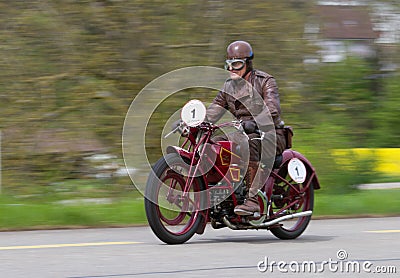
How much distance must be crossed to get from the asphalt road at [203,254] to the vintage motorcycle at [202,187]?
7.8 inches

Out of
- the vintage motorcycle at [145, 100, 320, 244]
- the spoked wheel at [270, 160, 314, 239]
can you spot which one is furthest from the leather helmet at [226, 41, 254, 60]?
the spoked wheel at [270, 160, 314, 239]

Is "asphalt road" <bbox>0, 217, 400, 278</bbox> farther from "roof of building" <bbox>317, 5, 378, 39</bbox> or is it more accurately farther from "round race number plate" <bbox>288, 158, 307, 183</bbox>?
"roof of building" <bbox>317, 5, 378, 39</bbox>

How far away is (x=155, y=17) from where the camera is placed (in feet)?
43.2

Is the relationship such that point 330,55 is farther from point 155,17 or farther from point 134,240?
point 134,240

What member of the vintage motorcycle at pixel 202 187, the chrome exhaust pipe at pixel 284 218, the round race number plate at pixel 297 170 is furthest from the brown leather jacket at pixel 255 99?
the chrome exhaust pipe at pixel 284 218

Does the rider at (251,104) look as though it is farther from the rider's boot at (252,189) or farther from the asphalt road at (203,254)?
the asphalt road at (203,254)

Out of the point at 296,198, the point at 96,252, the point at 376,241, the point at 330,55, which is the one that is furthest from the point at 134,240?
the point at 330,55

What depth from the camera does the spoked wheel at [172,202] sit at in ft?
26.8

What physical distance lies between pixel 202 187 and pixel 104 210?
303cm

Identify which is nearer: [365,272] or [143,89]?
[365,272]

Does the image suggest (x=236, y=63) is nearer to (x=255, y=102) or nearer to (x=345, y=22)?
(x=255, y=102)

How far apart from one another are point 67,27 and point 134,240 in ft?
16.8

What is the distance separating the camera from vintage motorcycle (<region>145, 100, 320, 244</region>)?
8266 millimetres

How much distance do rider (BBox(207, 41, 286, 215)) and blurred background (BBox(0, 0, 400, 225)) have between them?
4589 millimetres
